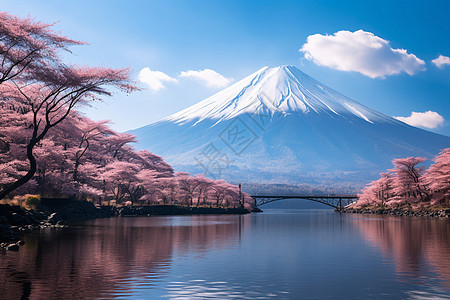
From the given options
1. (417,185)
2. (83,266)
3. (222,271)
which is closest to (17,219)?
(83,266)

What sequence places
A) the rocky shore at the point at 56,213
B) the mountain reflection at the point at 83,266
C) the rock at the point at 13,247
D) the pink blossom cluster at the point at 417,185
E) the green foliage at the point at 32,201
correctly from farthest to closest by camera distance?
the pink blossom cluster at the point at 417,185 < the green foliage at the point at 32,201 < the rocky shore at the point at 56,213 < the rock at the point at 13,247 < the mountain reflection at the point at 83,266

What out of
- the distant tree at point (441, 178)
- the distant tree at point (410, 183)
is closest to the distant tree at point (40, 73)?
the distant tree at point (441, 178)

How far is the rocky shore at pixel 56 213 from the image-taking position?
26.4 m

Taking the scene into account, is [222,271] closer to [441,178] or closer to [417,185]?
[441,178]

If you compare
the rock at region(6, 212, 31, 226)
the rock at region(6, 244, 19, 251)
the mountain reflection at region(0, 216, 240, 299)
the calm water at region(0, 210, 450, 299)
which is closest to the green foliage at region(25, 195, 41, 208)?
the rock at region(6, 212, 31, 226)

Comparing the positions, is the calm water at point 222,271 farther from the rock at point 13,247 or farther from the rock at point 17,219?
the rock at point 17,219

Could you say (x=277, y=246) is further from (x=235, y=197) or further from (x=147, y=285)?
(x=235, y=197)

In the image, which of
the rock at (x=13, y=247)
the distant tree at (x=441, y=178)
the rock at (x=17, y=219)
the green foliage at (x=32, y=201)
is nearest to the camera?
the rock at (x=13, y=247)

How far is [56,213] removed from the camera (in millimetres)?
47219

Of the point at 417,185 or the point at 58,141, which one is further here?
the point at 417,185

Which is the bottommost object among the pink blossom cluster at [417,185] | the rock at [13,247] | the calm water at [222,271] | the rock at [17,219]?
the calm water at [222,271]

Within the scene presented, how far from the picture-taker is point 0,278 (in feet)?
45.7

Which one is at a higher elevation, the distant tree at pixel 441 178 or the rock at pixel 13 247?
the distant tree at pixel 441 178

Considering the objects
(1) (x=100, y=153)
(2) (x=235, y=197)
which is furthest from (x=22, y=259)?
(2) (x=235, y=197)
